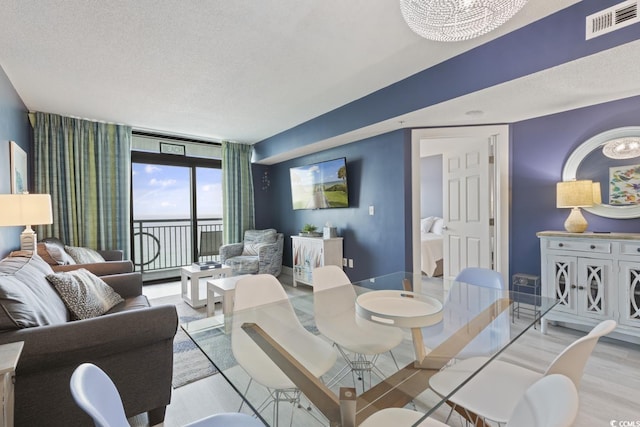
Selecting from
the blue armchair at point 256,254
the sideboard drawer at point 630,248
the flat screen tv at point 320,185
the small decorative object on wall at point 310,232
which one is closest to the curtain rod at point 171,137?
the flat screen tv at point 320,185

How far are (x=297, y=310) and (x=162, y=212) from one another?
4602mm

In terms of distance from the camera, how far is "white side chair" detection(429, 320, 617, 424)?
1.01 m

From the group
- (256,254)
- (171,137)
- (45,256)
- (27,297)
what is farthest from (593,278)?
(171,137)

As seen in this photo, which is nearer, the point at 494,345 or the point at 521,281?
the point at 494,345

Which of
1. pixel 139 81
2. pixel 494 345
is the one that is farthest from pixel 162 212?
pixel 494 345

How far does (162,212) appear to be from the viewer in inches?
219

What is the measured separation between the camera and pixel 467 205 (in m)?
3.80

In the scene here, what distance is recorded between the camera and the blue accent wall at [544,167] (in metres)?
2.70

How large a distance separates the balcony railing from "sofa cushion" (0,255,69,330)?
343 cm

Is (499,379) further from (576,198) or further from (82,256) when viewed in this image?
(82,256)

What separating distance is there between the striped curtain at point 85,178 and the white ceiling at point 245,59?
45cm

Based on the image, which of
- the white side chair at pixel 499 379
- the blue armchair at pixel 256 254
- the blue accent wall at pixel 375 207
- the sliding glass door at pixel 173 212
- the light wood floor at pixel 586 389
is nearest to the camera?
the white side chair at pixel 499 379

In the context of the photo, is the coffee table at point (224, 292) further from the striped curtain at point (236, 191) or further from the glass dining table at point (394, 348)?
the striped curtain at point (236, 191)

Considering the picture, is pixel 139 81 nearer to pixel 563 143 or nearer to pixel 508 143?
pixel 508 143
